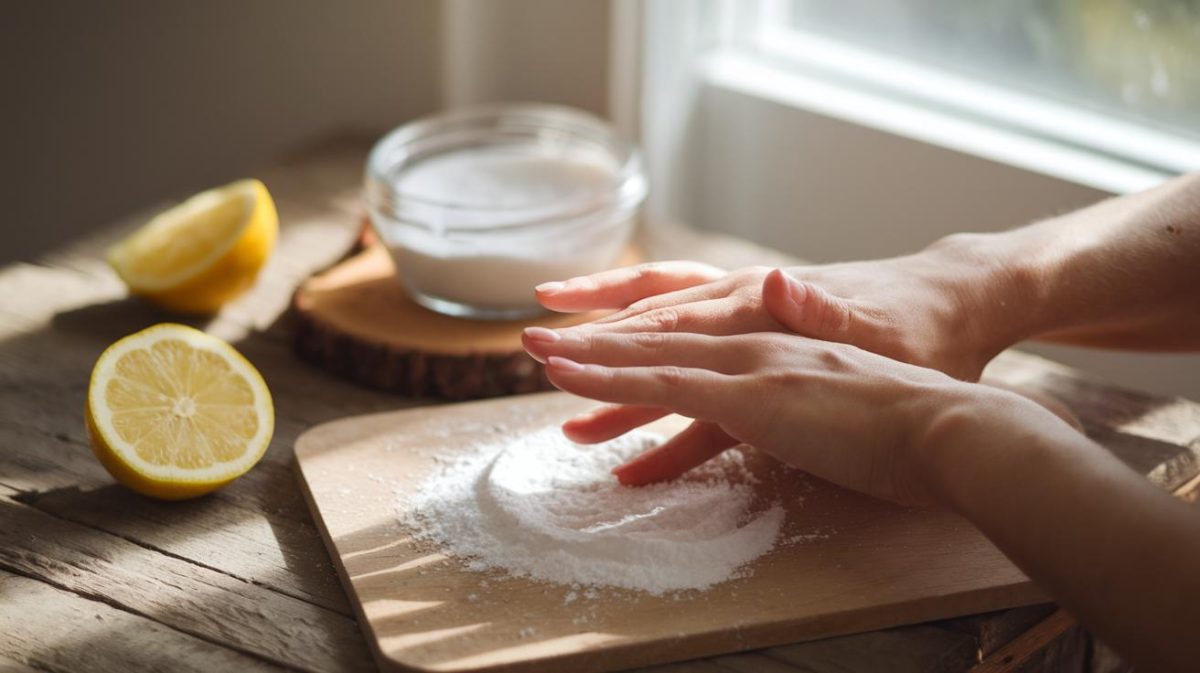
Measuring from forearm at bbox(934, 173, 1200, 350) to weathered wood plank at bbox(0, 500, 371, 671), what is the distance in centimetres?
62

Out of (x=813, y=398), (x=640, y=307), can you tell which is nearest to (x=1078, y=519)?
(x=813, y=398)

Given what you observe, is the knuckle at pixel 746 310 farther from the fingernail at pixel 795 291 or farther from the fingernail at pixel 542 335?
the fingernail at pixel 542 335

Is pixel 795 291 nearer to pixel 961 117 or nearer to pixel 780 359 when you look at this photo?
pixel 780 359

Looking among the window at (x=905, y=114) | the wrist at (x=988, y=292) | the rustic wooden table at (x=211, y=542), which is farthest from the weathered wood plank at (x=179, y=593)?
the window at (x=905, y=114)

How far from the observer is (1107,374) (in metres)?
1.46

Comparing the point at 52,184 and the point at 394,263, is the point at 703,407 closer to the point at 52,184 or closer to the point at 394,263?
the point at 394,263

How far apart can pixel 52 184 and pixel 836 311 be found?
72.4 inches

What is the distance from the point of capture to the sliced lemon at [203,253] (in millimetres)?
1295

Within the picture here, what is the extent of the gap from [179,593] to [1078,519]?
2.08 feet

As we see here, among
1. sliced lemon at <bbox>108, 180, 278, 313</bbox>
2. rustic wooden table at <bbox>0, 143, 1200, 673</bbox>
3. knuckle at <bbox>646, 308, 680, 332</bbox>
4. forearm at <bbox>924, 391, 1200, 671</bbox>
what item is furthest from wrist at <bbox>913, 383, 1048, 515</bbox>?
sliced lemon at <bbox>108, 180, 278, 313</bbox>

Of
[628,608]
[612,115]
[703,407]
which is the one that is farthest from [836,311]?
[612,115]

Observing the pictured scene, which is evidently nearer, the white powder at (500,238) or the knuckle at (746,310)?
the knuckle at (746,310)

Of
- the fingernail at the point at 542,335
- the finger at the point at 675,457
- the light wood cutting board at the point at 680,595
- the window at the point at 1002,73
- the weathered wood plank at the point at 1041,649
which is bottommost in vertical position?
the weathered wood plank at the point at 1041,649

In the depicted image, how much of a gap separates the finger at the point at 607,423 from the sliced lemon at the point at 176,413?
0.27m
